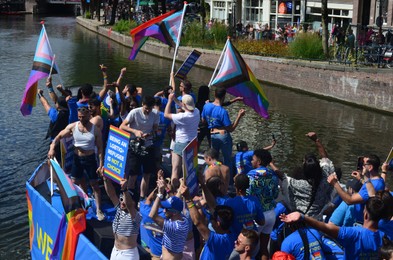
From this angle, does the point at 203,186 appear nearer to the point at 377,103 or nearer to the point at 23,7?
the point at 377,103

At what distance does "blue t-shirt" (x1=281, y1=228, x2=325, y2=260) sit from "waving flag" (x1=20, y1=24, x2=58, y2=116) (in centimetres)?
717

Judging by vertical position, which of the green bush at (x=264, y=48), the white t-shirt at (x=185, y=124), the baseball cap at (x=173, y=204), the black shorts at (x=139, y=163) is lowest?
the black shorts at (x=139, y=163)

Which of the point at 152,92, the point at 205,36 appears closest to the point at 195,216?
the point at 152,92

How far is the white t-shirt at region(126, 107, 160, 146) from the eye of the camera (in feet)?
30.3

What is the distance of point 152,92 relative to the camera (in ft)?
78.5

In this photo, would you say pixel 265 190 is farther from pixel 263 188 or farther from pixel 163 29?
pixel 163 29

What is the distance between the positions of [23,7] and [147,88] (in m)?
59.4

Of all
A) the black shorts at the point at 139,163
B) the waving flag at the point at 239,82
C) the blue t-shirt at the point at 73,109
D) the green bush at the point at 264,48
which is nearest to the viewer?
the black shorts at the point at 139,163

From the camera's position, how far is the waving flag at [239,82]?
1131 centimetres

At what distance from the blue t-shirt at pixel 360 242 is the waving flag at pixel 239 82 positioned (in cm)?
564

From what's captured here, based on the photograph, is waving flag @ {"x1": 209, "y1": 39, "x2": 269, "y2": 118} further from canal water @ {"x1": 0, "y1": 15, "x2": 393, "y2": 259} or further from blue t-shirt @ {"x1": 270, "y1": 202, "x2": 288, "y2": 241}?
blue t-shirt @ {"x1": 270, "y1": 202, "x2": 288, "y2": 241}

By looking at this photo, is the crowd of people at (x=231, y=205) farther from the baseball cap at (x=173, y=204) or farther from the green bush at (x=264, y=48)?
the green bush at (x=264, y=48)

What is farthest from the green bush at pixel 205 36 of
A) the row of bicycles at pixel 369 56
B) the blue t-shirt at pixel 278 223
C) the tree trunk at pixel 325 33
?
the blue t-shirt at pixel 278 223

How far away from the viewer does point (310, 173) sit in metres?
6.84
